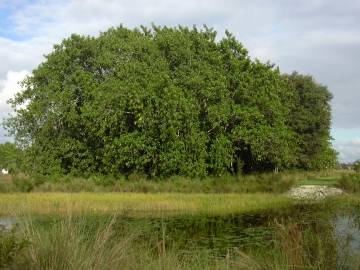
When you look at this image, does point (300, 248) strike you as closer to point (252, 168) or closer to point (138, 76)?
point (138, 76)

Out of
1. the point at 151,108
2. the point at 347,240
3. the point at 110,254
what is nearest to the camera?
the point at 110,254

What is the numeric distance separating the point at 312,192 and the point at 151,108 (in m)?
11.0

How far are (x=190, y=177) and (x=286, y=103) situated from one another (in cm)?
1369

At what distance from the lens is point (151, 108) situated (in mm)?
31438

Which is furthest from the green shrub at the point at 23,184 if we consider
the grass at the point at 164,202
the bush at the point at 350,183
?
the bush at the point at 350,183

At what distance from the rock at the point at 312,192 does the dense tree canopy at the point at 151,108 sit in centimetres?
584

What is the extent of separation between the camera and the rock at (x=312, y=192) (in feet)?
85.3

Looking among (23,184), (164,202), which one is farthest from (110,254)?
(23,184)

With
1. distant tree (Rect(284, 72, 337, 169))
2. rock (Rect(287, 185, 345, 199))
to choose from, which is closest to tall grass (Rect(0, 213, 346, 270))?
rock (Rect(287, 185, 345, 199))

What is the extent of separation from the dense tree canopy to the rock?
5.84 m

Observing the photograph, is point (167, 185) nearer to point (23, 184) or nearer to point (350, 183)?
point (23, 184)

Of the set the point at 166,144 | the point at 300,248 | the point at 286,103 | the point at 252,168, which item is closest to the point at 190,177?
the point at 166,144

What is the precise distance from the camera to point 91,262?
5801mm

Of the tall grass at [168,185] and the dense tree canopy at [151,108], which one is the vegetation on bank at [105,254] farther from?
the dense tree canopy at [151,108]
